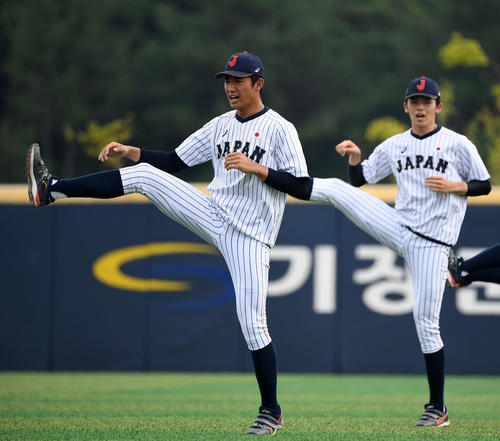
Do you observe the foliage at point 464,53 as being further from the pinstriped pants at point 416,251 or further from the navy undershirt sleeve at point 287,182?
the navy undershirt sleeve at point 287,182

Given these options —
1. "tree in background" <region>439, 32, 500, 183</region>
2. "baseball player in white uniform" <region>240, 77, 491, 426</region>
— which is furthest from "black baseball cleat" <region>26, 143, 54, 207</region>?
"tree in background" <region>439, 32, 500, 183</region>

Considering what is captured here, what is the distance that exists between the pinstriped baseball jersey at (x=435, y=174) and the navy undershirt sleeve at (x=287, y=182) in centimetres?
85

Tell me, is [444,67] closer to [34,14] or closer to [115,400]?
[34,14]

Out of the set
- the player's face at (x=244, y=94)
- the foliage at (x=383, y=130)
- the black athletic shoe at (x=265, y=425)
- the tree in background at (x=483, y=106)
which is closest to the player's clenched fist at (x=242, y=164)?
the player's face at (x=244, y=94)

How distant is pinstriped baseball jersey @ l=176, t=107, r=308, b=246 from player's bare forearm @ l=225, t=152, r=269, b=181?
197 millimetres

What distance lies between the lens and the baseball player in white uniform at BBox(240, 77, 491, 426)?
19.2 feet

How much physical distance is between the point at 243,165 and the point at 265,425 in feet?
4.74

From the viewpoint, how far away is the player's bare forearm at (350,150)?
5930mm

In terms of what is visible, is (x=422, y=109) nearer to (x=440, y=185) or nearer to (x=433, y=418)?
(x=440, y=185)

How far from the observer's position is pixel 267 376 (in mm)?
5426

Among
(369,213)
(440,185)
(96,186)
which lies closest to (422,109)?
(440,185)

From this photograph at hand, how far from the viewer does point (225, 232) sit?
217 inches

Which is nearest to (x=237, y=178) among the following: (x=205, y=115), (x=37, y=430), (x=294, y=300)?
(x=37, y=430)

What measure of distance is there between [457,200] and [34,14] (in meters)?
26.2
